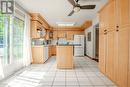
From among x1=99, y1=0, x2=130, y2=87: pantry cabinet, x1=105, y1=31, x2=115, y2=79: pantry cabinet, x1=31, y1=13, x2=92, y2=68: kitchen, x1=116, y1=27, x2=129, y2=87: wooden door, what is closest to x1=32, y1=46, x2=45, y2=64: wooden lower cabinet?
x1=31, y1=13, x2=92, y2=68: kitchen

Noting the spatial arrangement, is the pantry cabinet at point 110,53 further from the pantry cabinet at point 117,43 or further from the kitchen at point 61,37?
the kitchen at point 61,37

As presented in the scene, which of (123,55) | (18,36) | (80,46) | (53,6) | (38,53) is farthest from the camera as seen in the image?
(80,46)

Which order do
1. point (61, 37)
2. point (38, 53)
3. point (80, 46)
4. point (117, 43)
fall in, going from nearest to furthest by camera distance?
point (117, 43) → point (38, 53) → point (80, 46) → point (61, 37)

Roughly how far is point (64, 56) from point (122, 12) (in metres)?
3.87

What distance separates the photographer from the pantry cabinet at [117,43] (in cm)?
364

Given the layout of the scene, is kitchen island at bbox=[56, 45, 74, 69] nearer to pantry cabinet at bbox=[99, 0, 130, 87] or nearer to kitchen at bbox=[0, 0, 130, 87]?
kitchen at bbox=[0, 0, 130, 87]

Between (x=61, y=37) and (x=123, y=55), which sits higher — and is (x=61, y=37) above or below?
above

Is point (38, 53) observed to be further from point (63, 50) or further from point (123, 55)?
point (123, 55)

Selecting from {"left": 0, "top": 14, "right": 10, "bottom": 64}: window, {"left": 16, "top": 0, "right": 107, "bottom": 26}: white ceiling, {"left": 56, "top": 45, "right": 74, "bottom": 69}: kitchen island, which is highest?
{"left": 16, "top": 0, "right": 107, "bottom": 26}: white ceiling

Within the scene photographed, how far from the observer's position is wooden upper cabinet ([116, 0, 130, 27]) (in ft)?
11.8

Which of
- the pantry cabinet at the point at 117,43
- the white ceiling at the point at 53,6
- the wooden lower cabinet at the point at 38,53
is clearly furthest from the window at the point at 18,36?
the pantry cabinet at the point at 117,43

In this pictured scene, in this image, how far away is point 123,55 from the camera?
3836mm

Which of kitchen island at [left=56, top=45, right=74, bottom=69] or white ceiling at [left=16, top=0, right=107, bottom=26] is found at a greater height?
white ceiling at [left=16, top=0, right=107, bottom=26]

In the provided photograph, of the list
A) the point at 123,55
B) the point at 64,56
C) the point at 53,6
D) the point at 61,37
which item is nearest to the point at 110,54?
the point at 123,55
